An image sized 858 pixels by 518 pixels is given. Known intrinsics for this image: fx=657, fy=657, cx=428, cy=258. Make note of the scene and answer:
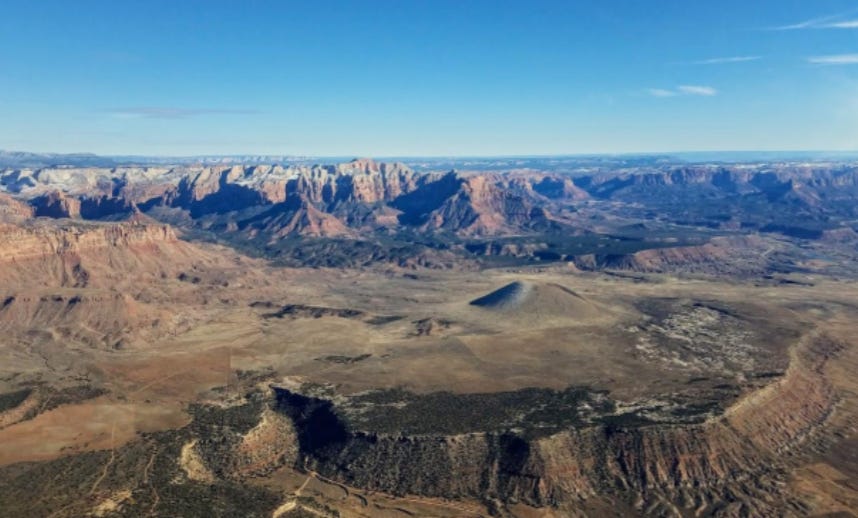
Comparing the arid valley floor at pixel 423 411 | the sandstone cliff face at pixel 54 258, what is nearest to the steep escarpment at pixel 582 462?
the arid valley floor at pixel 423 411

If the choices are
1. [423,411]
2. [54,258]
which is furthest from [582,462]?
[54,258]

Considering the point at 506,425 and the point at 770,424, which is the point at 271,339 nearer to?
the point at 506,425

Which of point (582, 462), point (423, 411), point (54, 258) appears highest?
point (54, 258)

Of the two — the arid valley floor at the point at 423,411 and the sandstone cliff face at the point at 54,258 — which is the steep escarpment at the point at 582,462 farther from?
the sandstone cliff face at the point at 54,258

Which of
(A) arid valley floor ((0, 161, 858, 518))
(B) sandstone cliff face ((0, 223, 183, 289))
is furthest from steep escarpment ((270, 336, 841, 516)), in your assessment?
(B) sandstone cliff face ((0, 223, 183, 289))

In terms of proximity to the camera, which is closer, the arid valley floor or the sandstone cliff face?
the arid valley floor

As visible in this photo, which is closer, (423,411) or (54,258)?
(423,411)

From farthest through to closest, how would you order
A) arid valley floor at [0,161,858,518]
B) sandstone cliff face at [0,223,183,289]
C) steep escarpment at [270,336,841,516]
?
sandstone cliff face at [0,223,183,289], steep escarpment at [270,336,841,516], arid valley floor at [0,161,858,518]

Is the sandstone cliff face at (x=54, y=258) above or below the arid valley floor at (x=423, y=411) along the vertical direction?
above

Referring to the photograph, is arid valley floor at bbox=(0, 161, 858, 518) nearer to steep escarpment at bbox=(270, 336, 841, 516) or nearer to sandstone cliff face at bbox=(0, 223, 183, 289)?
steep escarpment at bbox=(270, 336, 841, 516)

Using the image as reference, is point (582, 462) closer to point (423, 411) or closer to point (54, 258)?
point (423, 411)

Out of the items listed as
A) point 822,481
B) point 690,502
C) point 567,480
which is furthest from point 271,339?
point 822,481
